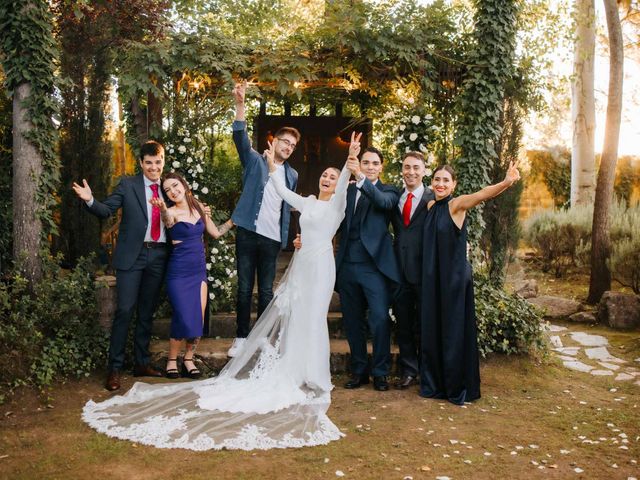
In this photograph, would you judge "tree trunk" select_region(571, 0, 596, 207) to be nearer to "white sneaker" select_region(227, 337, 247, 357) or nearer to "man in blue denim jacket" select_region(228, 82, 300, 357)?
"man in blue denim jacket" select_region(228, 82, 300, 357)

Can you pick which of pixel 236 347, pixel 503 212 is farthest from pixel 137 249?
pixel 503 212

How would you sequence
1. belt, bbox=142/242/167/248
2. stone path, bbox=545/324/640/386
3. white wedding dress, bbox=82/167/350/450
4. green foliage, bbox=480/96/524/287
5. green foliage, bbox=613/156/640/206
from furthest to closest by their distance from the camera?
green foliage, bbox=613/156/640/206 → green foliage, bbox=480/96/524/287 → stone path, bbox=545/324/640/386 → belt, bbox=142/242/167/248 → white wedding dress, bbox=82/167/350/450

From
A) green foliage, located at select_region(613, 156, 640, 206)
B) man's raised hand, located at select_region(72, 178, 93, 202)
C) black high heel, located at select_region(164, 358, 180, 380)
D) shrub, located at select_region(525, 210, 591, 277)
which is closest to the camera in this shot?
man's raised hand, located at select_region(72, 178, 93, 202)

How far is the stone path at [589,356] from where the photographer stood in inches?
231

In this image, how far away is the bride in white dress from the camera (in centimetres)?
390

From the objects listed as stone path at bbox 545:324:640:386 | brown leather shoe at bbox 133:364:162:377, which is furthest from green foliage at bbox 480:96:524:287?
brown leather shoe at bbox 133:364:162:377

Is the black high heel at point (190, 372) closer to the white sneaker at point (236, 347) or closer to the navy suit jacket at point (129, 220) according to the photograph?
the white sneaker at point (236, 347)

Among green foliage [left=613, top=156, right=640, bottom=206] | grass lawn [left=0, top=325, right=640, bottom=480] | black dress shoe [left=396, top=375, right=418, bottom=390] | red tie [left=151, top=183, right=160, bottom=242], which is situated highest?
green foliage [left=613, top=156, right=640, bottom=206]

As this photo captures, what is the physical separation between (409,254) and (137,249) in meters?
2.28

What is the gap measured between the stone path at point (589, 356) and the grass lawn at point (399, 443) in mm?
585

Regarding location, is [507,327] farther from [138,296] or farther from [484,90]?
[138,296]

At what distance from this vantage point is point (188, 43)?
6.06m

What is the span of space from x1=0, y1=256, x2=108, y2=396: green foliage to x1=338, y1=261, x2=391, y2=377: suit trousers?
88.4 inches

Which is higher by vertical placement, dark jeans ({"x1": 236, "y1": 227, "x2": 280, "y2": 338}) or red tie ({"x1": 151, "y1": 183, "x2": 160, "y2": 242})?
red tie ({"x1": 151, "y1": 183, "x2": 160, "y2": 242})
